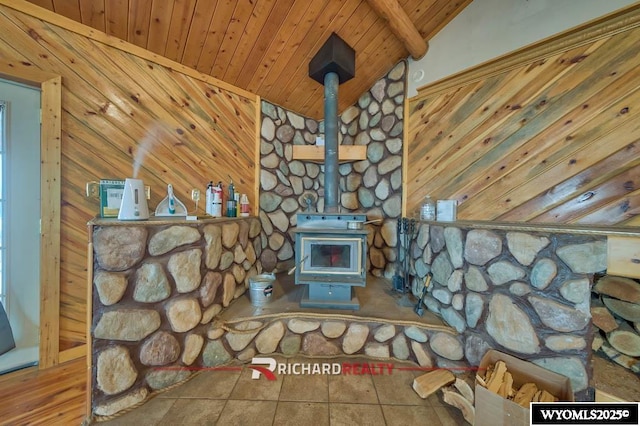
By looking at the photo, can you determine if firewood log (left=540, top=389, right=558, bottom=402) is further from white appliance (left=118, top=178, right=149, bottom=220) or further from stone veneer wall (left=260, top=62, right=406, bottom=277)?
white appliance (left=118, top=178, right=149, bottom=220)

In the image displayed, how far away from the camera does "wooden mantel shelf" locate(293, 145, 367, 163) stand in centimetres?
252

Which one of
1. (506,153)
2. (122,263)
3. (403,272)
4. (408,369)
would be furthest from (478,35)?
(122,263)

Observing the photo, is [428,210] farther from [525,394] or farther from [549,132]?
[525,394]

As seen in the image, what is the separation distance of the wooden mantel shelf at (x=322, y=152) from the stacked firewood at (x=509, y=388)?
209cm

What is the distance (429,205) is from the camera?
6.38 ft

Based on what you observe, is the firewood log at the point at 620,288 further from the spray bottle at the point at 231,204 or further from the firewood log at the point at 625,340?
the spray bottle at the point at 231,204

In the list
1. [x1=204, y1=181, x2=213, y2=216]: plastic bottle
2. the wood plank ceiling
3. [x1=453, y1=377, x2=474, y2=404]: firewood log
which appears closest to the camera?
[x1=453, y1=377, x2=474, y2=404]: firewood log

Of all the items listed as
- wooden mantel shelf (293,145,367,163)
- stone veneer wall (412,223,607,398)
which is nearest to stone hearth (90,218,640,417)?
stone veneer wall (412,223,607,398)

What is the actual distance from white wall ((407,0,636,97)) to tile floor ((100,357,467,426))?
2500mm

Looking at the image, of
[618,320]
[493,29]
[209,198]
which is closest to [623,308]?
[618,320]

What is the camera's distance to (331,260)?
181 centimetres

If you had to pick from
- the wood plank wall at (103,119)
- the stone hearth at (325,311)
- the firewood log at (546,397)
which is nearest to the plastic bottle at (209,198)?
the wood plank wall at (103,119)

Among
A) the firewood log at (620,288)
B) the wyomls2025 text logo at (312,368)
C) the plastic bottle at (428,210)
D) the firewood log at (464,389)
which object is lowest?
the wyomls2025 text logo at (312,368)

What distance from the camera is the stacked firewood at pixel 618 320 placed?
49.0 inches
